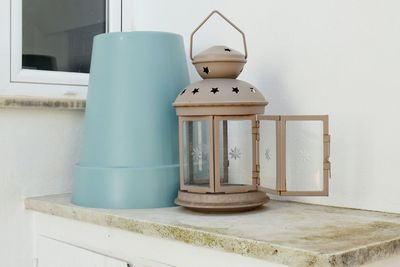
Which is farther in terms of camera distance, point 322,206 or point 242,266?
point 322,206

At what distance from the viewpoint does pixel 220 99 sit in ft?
3.18

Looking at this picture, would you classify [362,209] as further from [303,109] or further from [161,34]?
[161,34]

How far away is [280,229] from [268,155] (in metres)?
0.22

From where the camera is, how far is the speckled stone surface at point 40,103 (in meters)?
1.15

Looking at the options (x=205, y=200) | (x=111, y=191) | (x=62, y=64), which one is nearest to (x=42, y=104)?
(x=62, y=64)

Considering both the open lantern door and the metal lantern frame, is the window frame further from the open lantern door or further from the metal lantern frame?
the open lantern door

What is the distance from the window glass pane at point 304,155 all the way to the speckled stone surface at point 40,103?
477 mm

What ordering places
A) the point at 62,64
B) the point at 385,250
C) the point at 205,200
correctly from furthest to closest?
the point at 62,64, the point at 205,200, the point at 385,250

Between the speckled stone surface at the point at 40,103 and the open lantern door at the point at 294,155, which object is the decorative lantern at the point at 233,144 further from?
the speckled stone surface at the point at 40,103

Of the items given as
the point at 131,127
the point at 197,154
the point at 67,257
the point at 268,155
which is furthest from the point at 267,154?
the point at 67,257

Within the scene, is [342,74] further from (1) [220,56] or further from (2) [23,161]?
(2) [23,161]

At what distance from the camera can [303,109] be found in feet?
3.56

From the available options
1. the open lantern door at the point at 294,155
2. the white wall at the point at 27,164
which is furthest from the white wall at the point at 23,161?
the open lantern door at the point at 294,155

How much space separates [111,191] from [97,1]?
0.54 m
